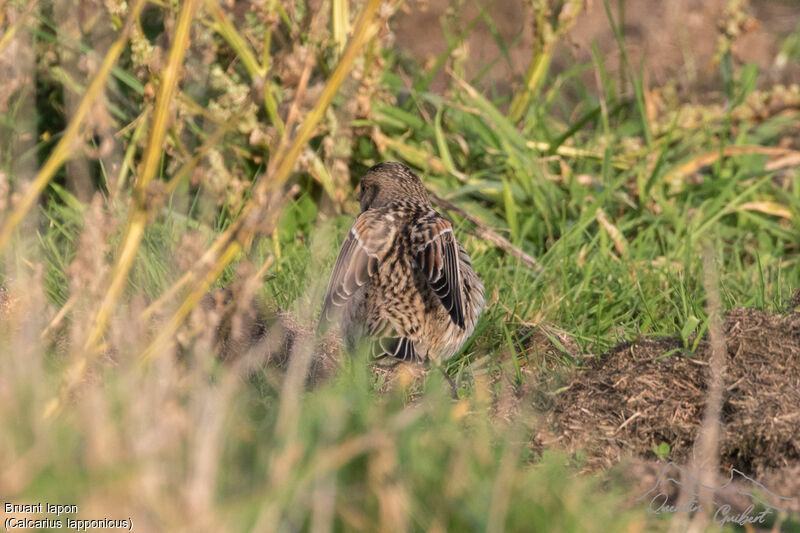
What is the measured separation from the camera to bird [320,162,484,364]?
4543 mm

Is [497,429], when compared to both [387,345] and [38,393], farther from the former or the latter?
[38,393]

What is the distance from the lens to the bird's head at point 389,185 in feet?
17.4

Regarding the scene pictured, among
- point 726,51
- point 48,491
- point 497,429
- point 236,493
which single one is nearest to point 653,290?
point 497,429

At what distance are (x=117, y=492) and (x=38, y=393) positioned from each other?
57 cm

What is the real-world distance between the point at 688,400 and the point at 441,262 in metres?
1.29

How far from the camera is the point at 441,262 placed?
15.0ft

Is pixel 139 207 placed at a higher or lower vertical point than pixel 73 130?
lower

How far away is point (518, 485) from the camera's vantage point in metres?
2.52

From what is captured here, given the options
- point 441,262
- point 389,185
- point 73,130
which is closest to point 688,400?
point 441,262

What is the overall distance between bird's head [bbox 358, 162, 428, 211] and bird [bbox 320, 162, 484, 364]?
16.5 inches

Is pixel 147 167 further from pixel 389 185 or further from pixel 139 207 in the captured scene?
pixel 389 185

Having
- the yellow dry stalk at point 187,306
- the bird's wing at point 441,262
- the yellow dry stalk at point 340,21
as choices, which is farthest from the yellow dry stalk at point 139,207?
the yellow dry stalk at point 340,21

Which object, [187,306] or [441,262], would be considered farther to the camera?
Result: [441,262]

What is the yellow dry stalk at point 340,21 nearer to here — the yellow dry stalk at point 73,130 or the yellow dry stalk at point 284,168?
the yellow dry stalk at point 284,168
